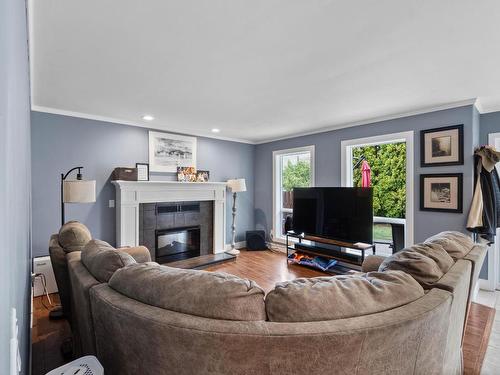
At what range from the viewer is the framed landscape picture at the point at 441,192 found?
325 centimetres

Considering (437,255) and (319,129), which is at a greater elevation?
(319,129)

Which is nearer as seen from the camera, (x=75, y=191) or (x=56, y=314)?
(x=56, y=314)

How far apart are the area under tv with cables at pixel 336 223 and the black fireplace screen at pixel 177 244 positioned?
176 centimetres

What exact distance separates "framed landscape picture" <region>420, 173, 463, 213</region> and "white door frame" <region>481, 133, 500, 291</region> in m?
0.75

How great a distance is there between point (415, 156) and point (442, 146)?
329 millimetres

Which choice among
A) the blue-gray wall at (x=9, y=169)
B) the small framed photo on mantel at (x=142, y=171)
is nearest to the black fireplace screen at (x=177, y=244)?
the small framed photo on mantel at (x=142, y=171)

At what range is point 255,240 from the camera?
5555mm

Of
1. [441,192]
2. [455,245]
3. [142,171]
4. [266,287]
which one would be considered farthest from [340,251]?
[142,171]

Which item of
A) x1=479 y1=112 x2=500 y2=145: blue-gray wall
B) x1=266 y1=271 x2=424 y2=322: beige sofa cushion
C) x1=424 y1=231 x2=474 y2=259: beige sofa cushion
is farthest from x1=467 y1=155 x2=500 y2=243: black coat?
x1=266 y1=271 x2=424 y2=322: beige sofa cushion

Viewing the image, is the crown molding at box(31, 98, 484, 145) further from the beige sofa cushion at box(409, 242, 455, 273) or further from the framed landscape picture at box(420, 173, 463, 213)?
the beige sofa cushion at box(409, 242, 455, 273)

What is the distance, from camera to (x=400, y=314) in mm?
988

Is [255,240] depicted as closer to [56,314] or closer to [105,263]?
[56,314]

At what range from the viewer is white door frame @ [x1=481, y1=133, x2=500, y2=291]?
3.38 metres

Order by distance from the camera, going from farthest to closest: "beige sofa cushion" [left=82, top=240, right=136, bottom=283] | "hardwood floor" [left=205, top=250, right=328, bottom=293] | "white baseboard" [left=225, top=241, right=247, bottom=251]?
"white baseboard" [left=225, top=241, right=247, bottom=251], "hardwood floor" [left=205, top=250, right=328, bottom=293], "beige sofa cushion" [left=82, top=240, right=136, bottom=283]
